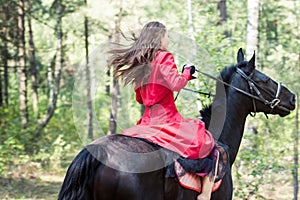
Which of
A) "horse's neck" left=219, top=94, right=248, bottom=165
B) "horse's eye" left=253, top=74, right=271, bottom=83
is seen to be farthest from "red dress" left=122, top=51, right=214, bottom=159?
"horse's eye" left=253, top=74, right=271, bottom=83

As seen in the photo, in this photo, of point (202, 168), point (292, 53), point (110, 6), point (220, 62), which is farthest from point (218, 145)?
point (110, 6)

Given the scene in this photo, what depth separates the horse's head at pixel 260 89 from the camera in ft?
17.4

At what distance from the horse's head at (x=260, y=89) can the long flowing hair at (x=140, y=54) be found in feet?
4.49

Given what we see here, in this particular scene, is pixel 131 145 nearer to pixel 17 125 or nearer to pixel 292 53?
pixel 292 53

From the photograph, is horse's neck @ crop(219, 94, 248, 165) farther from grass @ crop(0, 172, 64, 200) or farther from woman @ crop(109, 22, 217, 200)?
grass @ crop(0, 172, 64, 200)

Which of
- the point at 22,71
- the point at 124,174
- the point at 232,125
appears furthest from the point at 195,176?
the point at 22,71

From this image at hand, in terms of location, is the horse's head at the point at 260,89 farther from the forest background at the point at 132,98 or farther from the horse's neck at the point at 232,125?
the forest background at the point at 132,98

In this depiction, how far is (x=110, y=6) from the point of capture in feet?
67.2

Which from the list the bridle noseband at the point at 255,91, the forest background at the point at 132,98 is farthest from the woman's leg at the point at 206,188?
the bridle noseband at the point at 255,91

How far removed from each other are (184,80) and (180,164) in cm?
75

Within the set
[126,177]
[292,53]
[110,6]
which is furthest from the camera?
[110,6]

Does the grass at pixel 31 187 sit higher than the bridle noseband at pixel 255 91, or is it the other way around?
the bridle noseband at pixel 255 91

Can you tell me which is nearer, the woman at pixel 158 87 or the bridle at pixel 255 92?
the woman at pixel 158 87

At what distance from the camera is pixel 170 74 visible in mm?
4223
